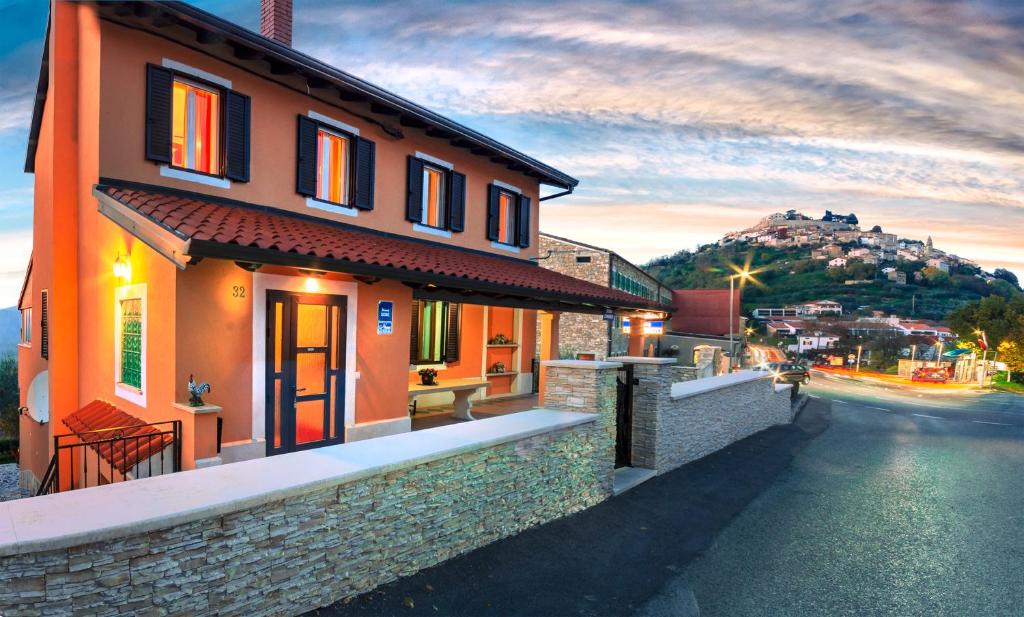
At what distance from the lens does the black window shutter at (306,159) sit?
29.7ft

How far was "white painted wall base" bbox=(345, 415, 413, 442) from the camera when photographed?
8.55 metres

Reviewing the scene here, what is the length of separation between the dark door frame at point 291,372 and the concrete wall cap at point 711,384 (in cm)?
529

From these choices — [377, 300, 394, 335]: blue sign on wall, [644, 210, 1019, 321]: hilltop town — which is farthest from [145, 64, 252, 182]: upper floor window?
[644, 210, 1019, 321]: hilltop town

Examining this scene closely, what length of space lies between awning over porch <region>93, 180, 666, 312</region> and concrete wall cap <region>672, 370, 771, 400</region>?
2782 millimetres

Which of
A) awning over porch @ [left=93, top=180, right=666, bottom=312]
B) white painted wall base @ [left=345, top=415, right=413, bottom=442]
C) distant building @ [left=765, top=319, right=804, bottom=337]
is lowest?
distant building @ [left=765, top=319, right=804, bottom=337]

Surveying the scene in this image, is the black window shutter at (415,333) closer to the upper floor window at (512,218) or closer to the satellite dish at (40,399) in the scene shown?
the upper floor window at (512,218)

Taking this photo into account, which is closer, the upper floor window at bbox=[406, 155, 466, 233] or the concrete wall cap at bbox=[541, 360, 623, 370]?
the concrete wall cap at bbox=[541, 360, 623, 370]

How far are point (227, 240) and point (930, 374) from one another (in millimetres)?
54696

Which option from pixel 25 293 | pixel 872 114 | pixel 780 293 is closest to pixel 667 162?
pixel 872 114

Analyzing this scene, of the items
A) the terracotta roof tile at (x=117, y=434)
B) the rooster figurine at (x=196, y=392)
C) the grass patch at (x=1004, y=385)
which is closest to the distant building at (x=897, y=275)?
the grass patch at (x=1004, y=385)

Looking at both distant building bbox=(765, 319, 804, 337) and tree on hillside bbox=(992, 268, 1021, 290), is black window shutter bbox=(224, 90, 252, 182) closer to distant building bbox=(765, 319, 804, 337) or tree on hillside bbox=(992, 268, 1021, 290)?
distant building bbox=(765, 319, 804, 337)

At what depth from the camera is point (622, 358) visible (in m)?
9.16

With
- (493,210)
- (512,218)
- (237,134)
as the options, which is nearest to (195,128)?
(237,134)

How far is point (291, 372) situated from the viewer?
7.79 metres
